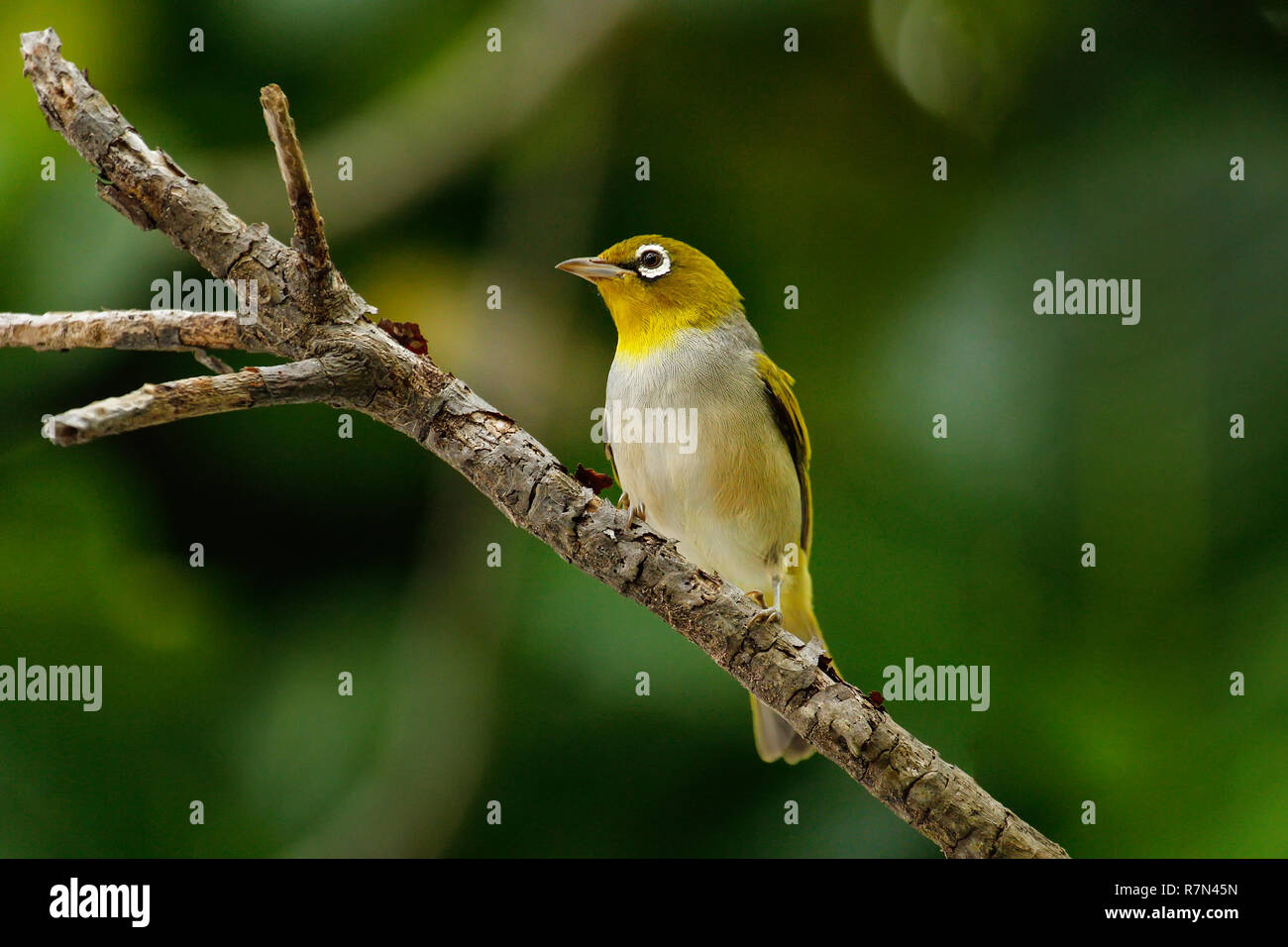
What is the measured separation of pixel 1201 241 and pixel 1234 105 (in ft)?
1.39

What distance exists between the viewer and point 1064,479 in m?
2.99

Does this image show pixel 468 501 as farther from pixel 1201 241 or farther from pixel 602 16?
pixel 1201 241

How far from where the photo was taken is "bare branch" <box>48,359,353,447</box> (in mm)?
1307

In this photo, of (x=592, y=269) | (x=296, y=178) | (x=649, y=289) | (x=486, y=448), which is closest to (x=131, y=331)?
(x=296, y=178)

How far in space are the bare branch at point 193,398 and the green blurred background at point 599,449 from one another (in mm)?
1298

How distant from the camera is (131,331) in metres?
1.82

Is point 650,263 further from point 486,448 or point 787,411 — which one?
point 486,448

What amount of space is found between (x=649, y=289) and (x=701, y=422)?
0.35 metres

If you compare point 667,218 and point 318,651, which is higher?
point 667,218

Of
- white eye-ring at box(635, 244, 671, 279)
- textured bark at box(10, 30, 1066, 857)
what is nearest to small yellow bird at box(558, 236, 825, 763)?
white eye-ring at box(635, 244, 671, 279)

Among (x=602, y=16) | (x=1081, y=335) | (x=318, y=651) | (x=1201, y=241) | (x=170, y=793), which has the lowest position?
(x=170, y=793)

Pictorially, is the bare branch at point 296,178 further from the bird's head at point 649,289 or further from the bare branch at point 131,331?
the bird's head at point 649,289

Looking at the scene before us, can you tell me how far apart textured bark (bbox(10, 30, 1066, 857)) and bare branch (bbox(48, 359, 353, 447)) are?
47 millimetres

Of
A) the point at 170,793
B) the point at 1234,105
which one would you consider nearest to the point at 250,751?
the point at 170,793
